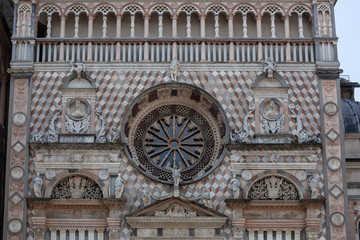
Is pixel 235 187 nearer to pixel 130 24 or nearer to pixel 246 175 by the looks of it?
pixel 246 175

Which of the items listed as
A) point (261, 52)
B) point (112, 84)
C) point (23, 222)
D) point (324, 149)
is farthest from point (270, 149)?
point (23, 222)

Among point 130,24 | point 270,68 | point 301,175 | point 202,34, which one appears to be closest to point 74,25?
point 130,24

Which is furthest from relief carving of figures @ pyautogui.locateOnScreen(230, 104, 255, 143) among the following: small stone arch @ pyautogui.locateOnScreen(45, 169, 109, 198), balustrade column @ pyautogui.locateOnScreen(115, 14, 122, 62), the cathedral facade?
balustrade column @ pyautogui.locateOnScreen(115, 14, 122, 62)

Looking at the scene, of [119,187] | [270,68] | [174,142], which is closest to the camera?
[119,187]

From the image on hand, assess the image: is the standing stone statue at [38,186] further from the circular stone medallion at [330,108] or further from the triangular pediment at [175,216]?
the circular stone medallion at [330,108]

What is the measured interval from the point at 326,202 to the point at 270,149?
Answer: 2.65 m

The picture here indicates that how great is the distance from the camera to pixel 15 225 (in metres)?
25.5

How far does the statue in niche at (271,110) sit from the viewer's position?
2688cm

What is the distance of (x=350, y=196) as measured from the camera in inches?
1093

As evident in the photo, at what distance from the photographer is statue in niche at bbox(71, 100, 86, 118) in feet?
87.8

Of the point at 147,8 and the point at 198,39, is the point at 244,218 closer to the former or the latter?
the point at 198,39

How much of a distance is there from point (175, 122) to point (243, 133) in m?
2.76

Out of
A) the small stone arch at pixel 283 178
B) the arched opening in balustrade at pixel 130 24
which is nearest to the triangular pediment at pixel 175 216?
the small stone arch at pixel 283 178

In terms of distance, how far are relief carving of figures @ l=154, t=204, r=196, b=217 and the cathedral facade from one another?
1.4 inches
